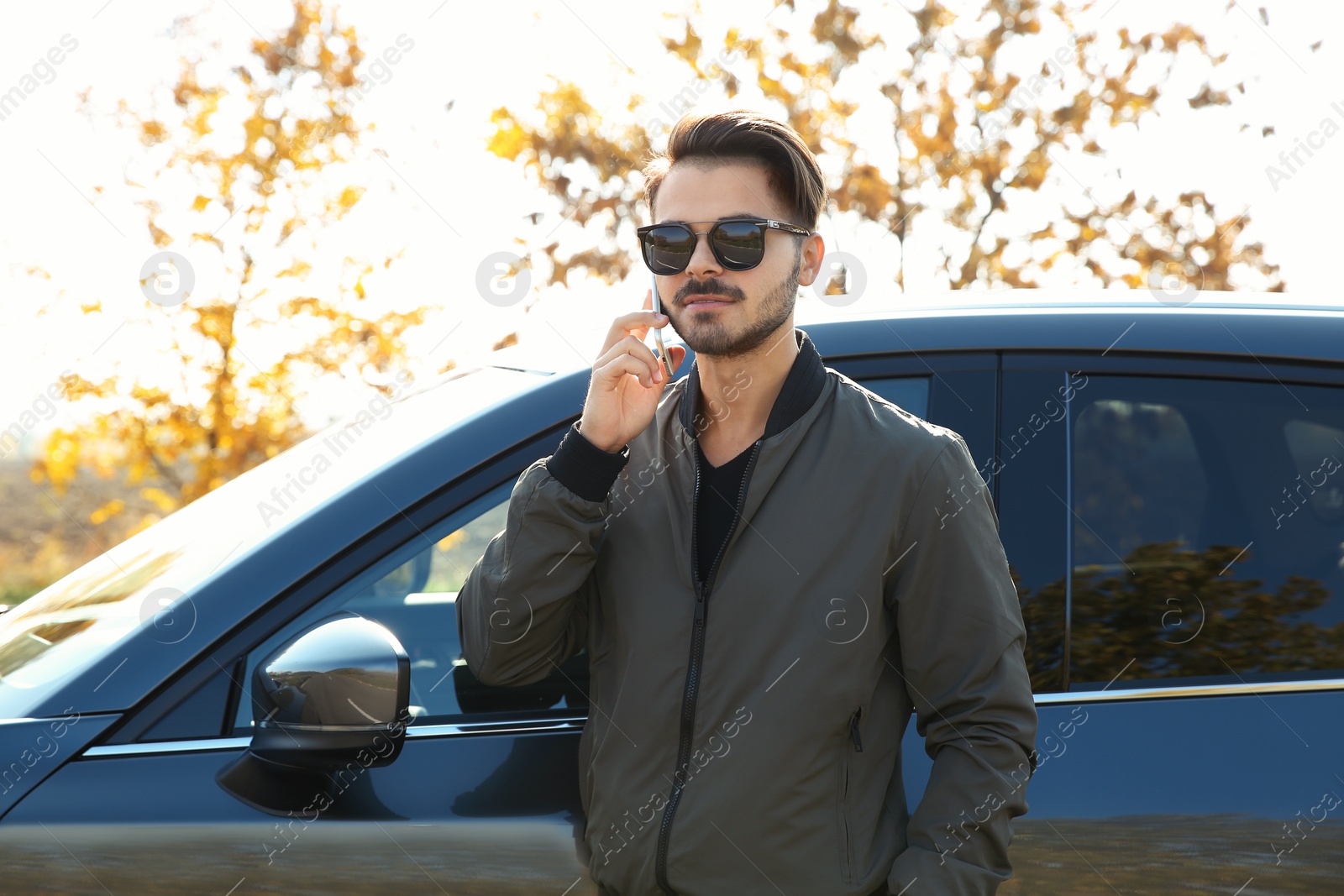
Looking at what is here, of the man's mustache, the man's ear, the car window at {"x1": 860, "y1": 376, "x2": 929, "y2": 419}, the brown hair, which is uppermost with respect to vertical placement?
the brown hair

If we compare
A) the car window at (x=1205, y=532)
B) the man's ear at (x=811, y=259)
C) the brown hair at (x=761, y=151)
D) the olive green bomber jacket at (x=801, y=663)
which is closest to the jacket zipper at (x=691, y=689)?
the olive green bomber jacket at (x=801, y=663)

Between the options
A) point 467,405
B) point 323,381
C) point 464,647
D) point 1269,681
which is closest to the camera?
point 464,647

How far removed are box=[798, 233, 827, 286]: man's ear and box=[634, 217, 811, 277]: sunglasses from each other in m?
0.07

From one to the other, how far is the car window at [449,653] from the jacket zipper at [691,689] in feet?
1.01

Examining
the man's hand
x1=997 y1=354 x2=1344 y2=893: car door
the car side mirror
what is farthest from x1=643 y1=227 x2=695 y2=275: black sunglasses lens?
the car side mirror

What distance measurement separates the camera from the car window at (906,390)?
80.4 inches

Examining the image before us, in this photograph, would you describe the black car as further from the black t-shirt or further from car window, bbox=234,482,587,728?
the black t-shirt

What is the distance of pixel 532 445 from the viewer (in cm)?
196

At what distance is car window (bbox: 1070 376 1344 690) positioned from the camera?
196 centimetres

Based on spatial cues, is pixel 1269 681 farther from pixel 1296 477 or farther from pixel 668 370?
pixel 668 370

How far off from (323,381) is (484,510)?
4.90 meters

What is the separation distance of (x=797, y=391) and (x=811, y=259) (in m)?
0.30

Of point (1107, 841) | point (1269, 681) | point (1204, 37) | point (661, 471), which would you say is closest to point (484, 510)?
point (661, 471)

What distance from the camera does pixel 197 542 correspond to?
2.09 meters
